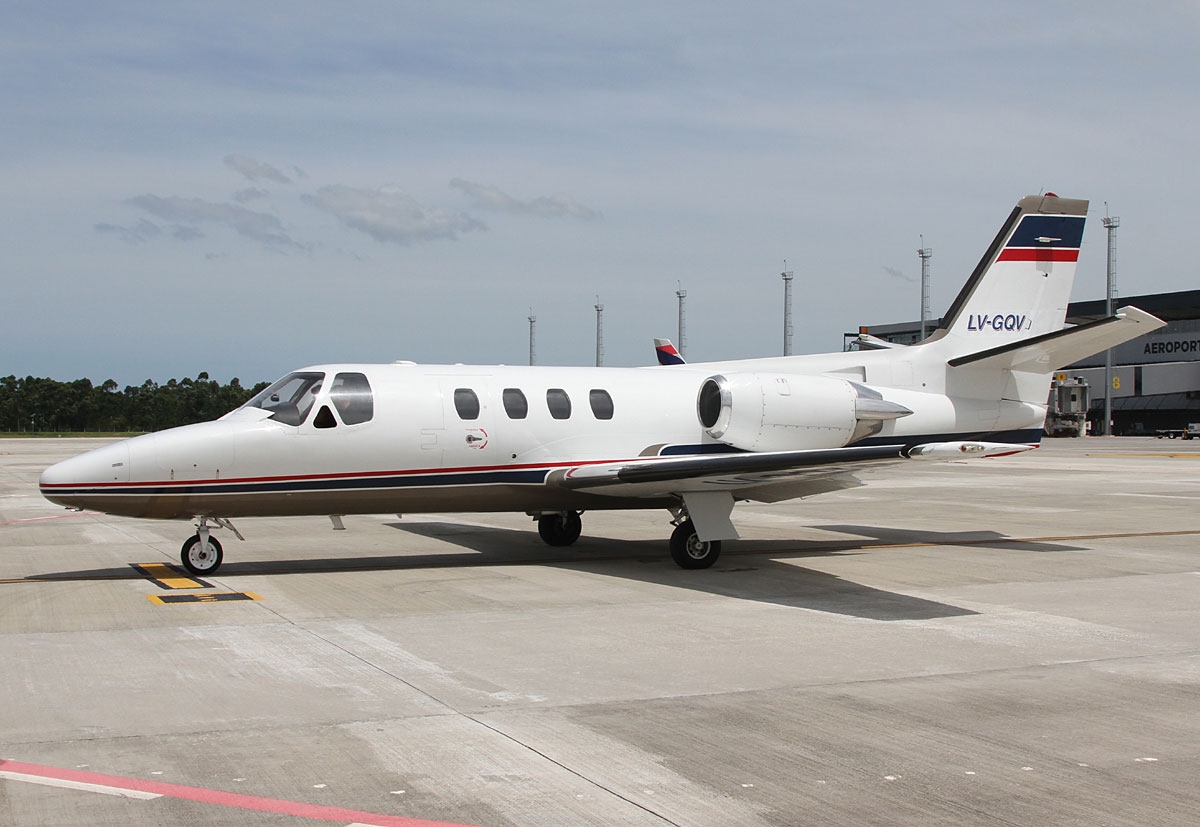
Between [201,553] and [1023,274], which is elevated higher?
[1023,274]

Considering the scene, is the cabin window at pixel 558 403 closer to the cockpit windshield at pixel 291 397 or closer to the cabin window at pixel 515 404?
the cabin window at pixel 515 404

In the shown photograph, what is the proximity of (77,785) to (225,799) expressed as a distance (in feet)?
2.75

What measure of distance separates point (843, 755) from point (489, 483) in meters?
8.82

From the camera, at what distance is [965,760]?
643cm

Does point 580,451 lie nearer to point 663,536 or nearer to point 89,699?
point 663,536

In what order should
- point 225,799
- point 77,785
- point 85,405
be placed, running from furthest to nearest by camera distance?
point 85,405
point 77,785
point 225,799

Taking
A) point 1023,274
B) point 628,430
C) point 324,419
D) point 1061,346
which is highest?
point 1023,274

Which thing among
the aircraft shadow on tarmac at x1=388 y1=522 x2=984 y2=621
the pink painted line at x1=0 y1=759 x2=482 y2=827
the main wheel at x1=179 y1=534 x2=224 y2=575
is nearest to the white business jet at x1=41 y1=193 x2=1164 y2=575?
the main wheel at x1=179 y1=534 x2=224 y2=575

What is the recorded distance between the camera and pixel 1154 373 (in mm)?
85375

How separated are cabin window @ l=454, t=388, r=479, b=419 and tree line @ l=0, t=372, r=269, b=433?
7923 cm

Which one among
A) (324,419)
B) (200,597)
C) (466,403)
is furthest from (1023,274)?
(200,597)

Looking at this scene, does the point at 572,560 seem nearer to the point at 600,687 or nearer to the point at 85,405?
the point at 600,687

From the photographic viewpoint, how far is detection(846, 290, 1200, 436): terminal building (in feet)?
276

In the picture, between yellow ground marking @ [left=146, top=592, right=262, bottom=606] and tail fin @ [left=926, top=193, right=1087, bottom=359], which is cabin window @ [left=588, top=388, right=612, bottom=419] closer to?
yellow ground marking @ [left=146, top=592, right=262, bottom=606]
